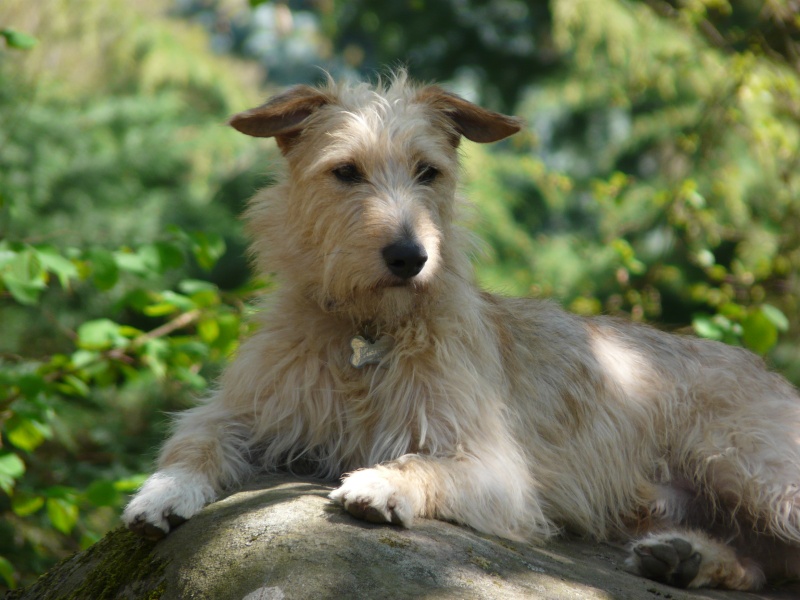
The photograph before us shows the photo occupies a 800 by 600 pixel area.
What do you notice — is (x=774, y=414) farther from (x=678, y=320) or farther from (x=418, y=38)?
(x=418, y=38)

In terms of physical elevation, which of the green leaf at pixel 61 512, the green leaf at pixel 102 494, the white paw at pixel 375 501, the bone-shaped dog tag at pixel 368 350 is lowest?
the green leaf at pixel 61 512

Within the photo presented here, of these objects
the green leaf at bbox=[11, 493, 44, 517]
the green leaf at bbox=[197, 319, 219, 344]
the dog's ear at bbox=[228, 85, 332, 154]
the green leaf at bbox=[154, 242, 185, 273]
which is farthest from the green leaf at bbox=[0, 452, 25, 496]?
the dog's ear at bbox=[228, 85, 332, 154]

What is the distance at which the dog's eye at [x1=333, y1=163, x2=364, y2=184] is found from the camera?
15.4ft

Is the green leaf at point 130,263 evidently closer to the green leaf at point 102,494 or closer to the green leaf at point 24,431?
the green leaf at point 24,431

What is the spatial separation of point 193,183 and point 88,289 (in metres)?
2.57

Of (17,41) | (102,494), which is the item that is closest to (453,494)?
(102,494)

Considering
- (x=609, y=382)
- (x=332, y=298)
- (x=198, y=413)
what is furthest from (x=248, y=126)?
(x=609, y=382)

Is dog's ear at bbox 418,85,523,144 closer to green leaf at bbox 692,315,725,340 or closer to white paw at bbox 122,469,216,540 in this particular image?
green leaf at bbox 692,315,725,340

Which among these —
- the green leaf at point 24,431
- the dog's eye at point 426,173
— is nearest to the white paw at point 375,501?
the dog's eye at point 426,173

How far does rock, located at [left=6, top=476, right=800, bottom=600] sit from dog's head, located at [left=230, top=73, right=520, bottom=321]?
1106mm

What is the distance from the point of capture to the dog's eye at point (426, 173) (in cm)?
485

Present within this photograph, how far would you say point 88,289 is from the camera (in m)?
8.96

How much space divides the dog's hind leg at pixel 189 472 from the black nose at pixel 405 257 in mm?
1255

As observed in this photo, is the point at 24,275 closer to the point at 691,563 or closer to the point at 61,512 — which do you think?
the point at 61,512
